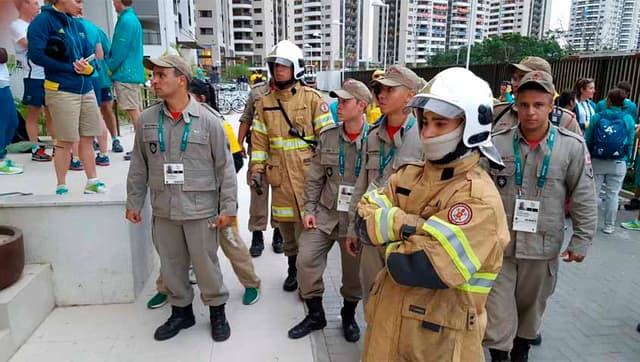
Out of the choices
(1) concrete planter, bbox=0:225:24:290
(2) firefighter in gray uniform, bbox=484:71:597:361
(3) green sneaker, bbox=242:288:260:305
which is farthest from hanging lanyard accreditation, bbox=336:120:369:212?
(1) concrete planter, bbox=0:225:24:290

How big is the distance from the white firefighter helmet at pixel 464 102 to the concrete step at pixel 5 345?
2937 mm

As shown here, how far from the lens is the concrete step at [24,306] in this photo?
295 centimetres

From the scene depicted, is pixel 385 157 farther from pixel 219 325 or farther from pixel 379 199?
pixel 219 325

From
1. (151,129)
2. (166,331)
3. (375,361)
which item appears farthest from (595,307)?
(151,129)

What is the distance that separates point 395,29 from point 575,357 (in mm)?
100718

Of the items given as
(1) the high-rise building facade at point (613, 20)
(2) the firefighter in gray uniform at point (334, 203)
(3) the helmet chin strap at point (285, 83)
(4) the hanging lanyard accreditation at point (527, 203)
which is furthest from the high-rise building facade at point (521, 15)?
(4) the hanging lanyard accreditation at point (527, 203)

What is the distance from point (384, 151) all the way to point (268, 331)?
1642 millimetres

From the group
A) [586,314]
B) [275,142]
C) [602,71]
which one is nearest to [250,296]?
[275,142]

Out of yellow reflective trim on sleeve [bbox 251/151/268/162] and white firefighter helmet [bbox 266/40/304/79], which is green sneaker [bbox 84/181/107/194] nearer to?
yellow reflective trim on sleeve [bbox 251/151/268/162]

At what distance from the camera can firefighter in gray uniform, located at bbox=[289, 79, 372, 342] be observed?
315cm

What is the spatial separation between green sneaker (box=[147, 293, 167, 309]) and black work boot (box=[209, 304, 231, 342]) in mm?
624

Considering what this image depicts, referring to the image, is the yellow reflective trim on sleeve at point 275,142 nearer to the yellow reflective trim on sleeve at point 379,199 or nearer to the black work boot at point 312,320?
the black work boot at point 312,320

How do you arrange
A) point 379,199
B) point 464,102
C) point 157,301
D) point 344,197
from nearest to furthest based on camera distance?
point 464,102
point 379,199
point 344,197
point 157,301

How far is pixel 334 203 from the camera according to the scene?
3.29 meters
